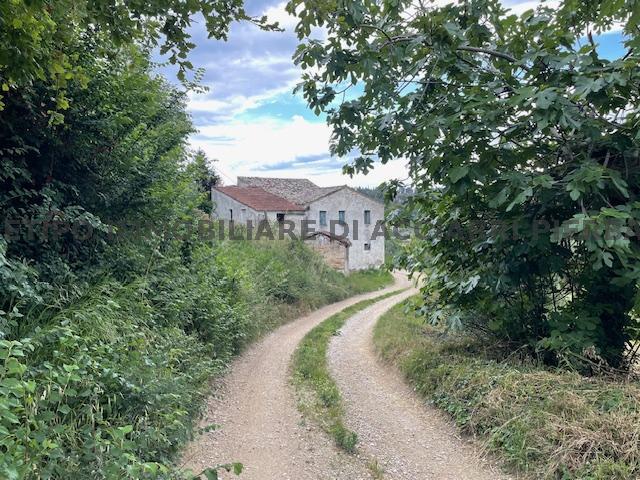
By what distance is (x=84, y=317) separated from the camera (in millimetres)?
4301

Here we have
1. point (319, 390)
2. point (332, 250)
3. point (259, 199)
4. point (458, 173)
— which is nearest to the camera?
point (458, 173)

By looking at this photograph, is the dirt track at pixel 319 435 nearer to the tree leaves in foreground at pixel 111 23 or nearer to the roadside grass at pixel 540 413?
the roadside grass at pixel 540 413

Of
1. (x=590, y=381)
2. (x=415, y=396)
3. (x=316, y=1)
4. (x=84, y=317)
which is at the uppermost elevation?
(x=316, y=1)

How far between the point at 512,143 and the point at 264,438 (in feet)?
15.1

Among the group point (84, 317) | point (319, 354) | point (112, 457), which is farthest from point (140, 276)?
point (319, 354)

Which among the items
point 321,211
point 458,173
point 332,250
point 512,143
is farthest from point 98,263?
point 321,211

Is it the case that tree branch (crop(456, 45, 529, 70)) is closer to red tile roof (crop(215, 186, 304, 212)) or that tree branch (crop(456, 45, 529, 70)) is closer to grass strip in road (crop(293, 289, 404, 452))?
grass strip in road (crop(293, 289, 404, 452))

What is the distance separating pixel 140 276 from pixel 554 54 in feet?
19.1

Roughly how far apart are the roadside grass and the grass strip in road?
140 cm

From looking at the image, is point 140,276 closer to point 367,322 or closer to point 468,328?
point 468,328

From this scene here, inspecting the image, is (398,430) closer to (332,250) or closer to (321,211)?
(332,250)

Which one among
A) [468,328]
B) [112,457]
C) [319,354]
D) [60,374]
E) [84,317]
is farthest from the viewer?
[319,354]

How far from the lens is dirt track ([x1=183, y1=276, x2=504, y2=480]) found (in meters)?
4.20

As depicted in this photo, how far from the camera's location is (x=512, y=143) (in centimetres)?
522
